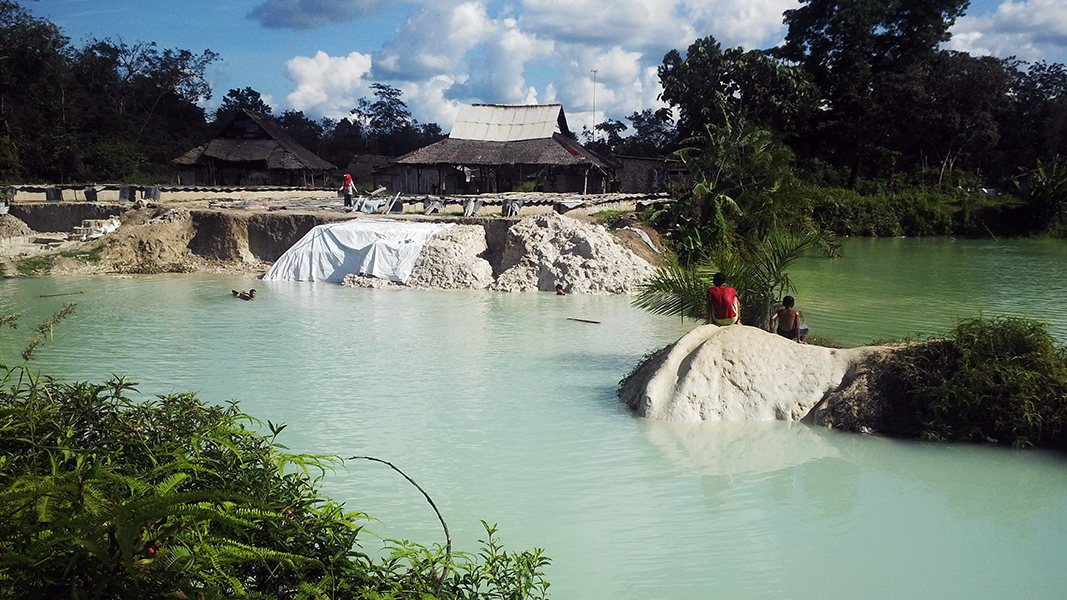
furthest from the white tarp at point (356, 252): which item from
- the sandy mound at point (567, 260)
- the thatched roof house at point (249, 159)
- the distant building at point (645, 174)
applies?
the distant building at point (645, 174)

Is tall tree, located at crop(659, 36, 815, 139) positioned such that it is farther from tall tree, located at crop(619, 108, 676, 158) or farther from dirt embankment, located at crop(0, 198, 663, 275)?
dirt embankment, located at crop(0, 198, 663, 275)

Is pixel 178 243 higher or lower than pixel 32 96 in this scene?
lower

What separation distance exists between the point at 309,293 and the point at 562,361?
8.92 m

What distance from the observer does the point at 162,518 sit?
2.54 m

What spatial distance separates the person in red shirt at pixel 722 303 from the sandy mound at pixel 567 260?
9.37m

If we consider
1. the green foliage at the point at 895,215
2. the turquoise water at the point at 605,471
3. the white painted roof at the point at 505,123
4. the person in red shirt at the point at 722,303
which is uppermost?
the white painted roof at the point at 505,123

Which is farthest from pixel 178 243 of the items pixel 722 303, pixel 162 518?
pixel 162 518

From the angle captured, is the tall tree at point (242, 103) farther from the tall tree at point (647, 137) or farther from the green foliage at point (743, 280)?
the green foliage at point (743, 280)

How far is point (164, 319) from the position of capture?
15375 millimetres

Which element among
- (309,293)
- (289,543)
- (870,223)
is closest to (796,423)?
(289,543)

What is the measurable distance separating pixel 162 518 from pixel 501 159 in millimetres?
33335

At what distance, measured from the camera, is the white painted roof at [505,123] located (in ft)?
120

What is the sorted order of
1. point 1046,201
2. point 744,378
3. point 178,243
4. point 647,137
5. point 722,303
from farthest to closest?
1. point 647,137
2. point 1046,201
3. point 178,243
4. point 722,303
5. point 744,378

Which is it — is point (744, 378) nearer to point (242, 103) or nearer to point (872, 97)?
point (872, 97)
